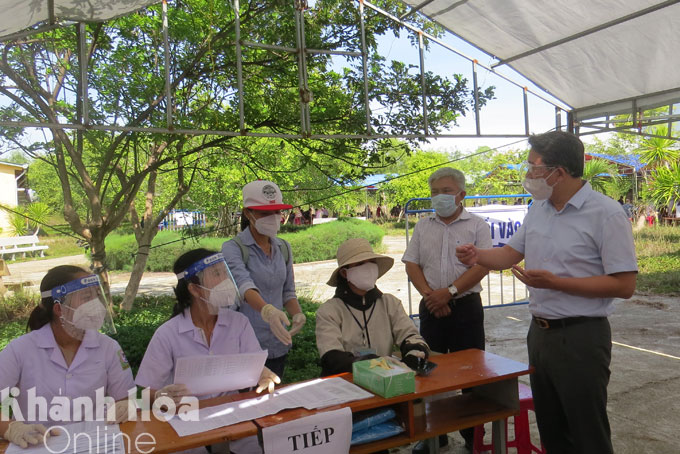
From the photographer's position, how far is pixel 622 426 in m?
3.82

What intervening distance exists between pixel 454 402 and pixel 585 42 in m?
3.84

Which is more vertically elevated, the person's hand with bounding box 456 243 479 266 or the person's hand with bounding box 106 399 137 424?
the person's hand with bounding box 456 243 479 266

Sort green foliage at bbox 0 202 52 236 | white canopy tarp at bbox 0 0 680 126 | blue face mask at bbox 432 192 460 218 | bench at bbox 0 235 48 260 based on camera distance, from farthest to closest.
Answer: bench at bbox 0 235 48 260 < green foliage at bbox 0 202 52 236 < white canopy tarp at bbox 0 0 680 126 < blue face mask at bbox 432 192 460 218

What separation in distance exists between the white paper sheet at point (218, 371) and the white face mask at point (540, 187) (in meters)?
1.55

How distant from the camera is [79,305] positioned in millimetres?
2221

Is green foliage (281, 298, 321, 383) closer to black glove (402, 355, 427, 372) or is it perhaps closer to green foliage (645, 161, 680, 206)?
black glove (402, 355, 427, 372)

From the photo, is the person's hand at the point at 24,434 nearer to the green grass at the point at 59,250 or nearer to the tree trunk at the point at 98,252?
the tree trunk at the point at 98,252

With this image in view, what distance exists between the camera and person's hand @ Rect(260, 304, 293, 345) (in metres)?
2.45

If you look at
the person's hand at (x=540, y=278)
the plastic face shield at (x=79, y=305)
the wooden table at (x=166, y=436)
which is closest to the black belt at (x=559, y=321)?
the person's hand at (x=540, y=278)

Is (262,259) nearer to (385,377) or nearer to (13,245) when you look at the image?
(385,377)

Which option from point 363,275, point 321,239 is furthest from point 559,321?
point 321,239

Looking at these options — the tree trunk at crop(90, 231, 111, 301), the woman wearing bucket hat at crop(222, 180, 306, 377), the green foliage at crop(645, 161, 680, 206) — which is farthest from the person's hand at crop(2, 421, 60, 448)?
the green foliage at crop(645, 161, 680, 206)

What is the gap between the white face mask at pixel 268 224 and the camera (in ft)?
9.90

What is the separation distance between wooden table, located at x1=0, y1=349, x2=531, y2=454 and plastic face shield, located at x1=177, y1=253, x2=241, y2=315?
1.51 feet
